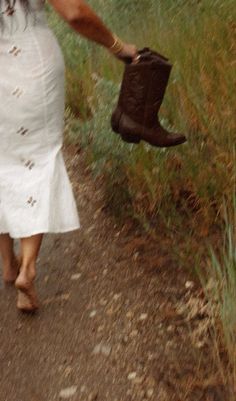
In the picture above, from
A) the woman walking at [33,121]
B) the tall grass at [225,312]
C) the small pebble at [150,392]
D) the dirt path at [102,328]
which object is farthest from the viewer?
the woman walking at [33,121]

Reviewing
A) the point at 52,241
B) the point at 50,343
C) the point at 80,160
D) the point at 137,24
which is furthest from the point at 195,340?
the point at 137,24

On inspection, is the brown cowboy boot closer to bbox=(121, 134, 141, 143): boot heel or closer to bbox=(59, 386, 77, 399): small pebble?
bbox=(121, 134, 141, 143): boot heel

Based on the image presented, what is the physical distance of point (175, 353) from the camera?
3318 mm

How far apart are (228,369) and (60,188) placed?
1.24 metres

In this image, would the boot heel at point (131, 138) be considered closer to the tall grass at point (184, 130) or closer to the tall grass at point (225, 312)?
the tall grass at point (184, 130)

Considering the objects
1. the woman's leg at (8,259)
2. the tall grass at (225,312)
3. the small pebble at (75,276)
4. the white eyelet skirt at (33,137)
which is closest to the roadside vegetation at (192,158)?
the tall grass at (225,312)

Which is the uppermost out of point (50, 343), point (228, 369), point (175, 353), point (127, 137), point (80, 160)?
point (127, 137)

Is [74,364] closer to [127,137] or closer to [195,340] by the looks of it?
[195,340]

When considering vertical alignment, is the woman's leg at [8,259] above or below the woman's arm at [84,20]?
below

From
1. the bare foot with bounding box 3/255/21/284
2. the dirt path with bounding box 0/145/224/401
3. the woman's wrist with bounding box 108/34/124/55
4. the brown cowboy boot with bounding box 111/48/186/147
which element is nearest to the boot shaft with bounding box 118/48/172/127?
the brown cowboy boot with bounding box 111/48/186/147

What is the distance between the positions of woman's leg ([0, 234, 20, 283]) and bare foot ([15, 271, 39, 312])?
324 mm

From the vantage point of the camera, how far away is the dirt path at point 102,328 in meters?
3.23

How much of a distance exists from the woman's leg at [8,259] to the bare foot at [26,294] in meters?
0.32

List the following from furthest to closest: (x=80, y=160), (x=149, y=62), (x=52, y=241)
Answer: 1. (x=80, y=160)
2. (x=52, y=241)
3. (x=149, y=62)
